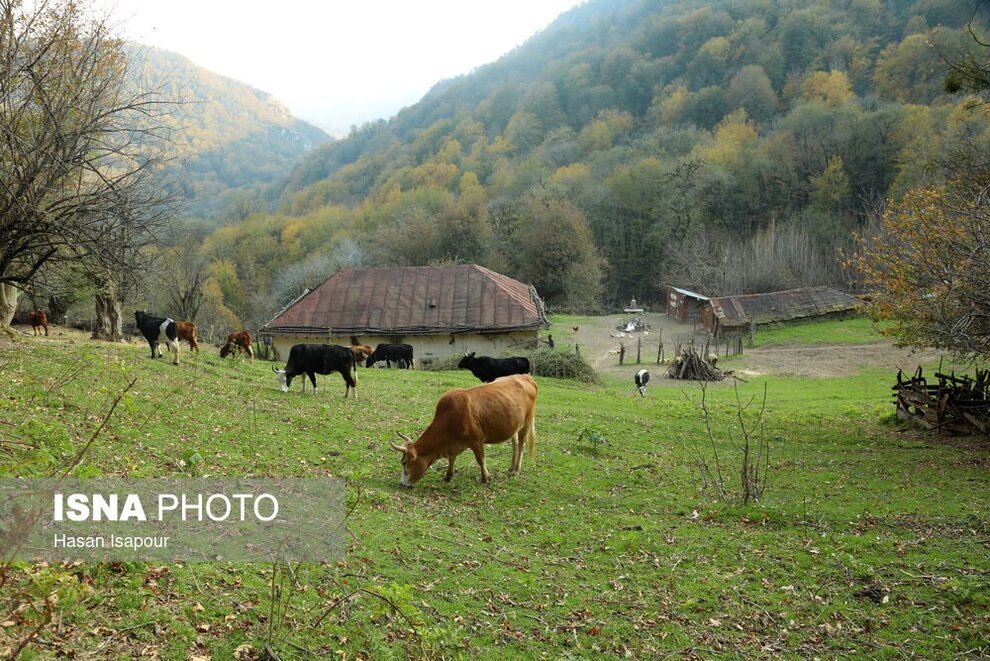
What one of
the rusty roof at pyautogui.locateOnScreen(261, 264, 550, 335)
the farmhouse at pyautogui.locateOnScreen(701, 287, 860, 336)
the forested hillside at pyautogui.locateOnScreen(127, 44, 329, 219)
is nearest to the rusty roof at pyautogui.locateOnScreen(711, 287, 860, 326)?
the farmhouse at pyautogui.locateOnScreen(701, 287, 860, 336)

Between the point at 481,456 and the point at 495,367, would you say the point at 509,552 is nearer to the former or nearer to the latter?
the point at 481,456

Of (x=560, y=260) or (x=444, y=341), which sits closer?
(x=444, y=341)

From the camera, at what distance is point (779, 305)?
50.3m

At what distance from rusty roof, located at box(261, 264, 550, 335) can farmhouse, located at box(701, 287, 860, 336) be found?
14.1 m

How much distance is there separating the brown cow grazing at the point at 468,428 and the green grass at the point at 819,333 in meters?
37.4

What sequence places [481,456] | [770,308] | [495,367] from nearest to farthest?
[481,456] → [495,367] → [770,308]

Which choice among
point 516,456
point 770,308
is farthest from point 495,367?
point 770,308

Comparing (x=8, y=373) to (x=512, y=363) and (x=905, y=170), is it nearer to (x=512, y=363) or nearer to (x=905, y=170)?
(x=512, y=363)

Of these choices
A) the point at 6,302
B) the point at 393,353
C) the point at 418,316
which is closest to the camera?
the point at 6,302

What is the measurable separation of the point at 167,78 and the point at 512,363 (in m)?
14.2

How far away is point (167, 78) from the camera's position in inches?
543

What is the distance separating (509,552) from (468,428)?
2.78m

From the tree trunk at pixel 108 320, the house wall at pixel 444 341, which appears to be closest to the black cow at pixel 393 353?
the house wall at pixel 444 341

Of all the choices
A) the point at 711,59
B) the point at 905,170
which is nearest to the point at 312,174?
the point at 711,59
